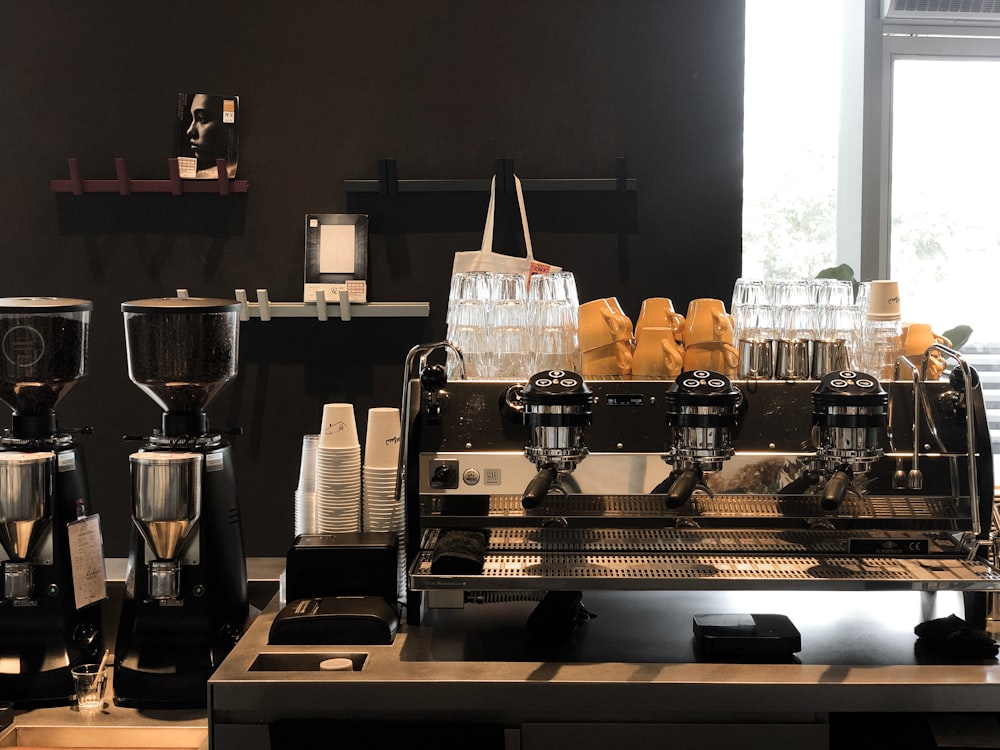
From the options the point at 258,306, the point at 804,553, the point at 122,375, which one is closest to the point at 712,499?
the point at 804,553

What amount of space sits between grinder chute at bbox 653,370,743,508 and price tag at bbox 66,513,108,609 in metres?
1.00

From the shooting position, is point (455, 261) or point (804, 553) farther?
point (455, 261)

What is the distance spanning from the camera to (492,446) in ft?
5.37

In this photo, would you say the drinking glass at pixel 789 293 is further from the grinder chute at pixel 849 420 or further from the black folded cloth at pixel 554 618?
the black folded cloth at pixel 554 618

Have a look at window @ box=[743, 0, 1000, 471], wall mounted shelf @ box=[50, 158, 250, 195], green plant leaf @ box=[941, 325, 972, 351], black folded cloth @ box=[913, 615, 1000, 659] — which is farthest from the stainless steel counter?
window @ box=[743, 0, 1000, 471]

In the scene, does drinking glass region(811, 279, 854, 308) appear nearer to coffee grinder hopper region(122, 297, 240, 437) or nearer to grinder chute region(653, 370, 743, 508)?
grinder chute region(653, 370, 743, 508)

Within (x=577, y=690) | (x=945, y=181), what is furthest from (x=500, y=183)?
(x=945, y=181)

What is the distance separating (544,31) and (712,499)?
1.60m

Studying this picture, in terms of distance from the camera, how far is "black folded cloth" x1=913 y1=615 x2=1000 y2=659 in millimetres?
1477

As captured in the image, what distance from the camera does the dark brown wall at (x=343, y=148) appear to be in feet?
8.93

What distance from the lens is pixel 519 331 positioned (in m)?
1.75

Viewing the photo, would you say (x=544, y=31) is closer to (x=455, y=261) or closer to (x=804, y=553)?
(x=455, y=261)

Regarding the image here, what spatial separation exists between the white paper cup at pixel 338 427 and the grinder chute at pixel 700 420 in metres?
0.61

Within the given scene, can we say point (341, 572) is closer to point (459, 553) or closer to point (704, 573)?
point (459, 553)
